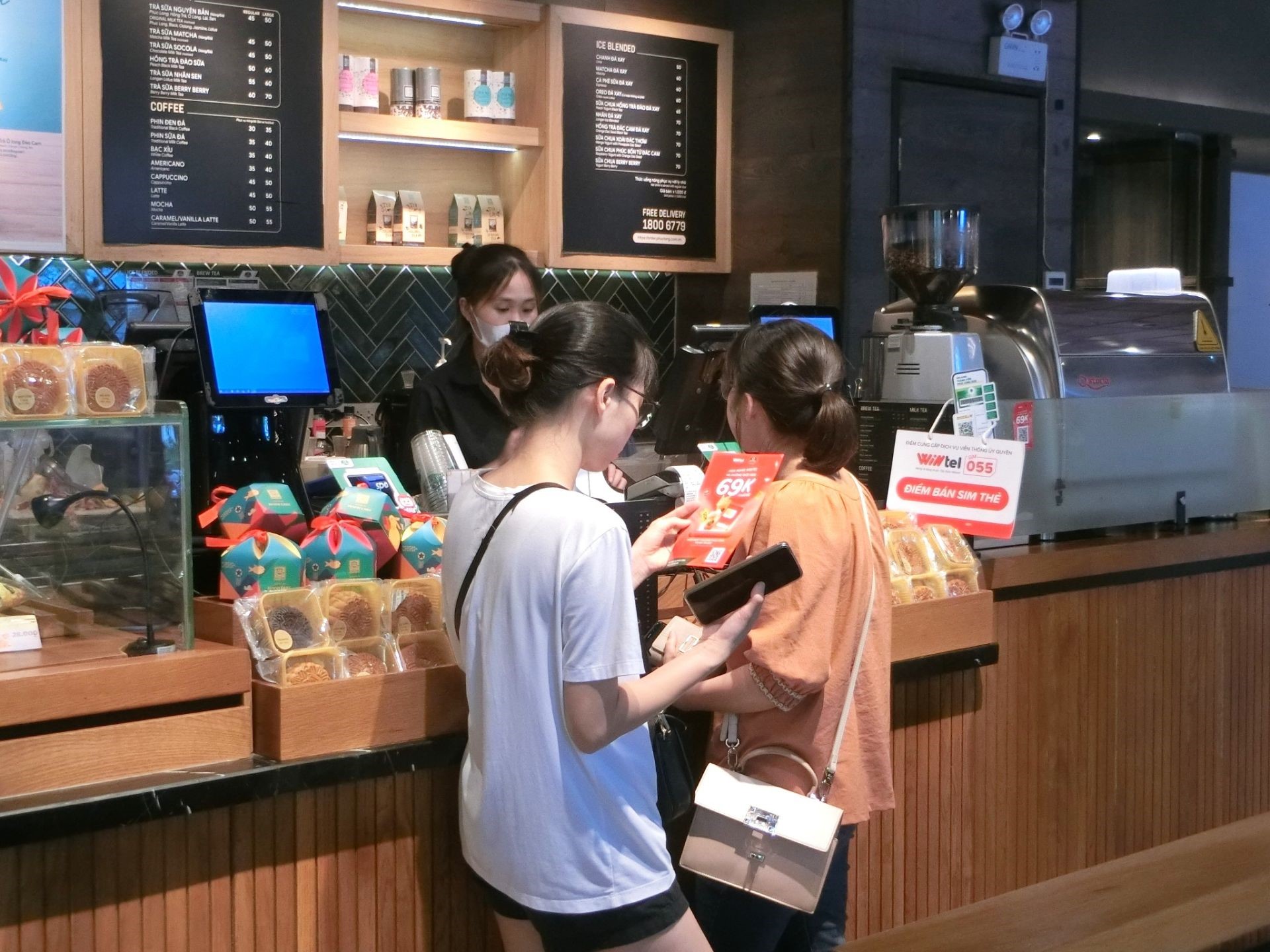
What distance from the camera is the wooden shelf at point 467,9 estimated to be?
4957 mm

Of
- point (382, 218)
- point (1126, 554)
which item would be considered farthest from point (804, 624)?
point (382, 218)

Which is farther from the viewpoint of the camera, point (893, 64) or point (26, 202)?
point (893, 64)

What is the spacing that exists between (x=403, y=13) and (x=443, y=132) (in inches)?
16.8

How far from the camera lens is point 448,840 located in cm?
223

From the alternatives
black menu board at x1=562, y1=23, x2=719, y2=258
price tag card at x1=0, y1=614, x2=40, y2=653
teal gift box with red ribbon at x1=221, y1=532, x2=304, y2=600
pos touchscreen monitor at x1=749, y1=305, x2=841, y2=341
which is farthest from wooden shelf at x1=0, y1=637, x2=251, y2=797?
black menu board at x1=562, y1=23, x2=719, y2=258

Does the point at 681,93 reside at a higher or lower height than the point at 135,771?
higher

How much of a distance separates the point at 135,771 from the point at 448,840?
0.50m

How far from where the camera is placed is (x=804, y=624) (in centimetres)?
208

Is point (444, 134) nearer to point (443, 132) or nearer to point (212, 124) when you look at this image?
point (443, 132)

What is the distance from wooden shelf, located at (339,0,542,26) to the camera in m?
4.96

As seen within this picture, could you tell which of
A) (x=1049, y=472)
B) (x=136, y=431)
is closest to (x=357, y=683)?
Answer: (x=136, y=431)

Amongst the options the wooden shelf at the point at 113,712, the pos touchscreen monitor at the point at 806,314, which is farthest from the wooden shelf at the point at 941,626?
the pos touchscreen monitor at the point at 806,314

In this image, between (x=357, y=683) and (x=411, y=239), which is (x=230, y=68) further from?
(x=357, y=683)

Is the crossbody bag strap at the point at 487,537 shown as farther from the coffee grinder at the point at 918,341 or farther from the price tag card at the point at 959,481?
the coffee grinder at the point at 918,341
